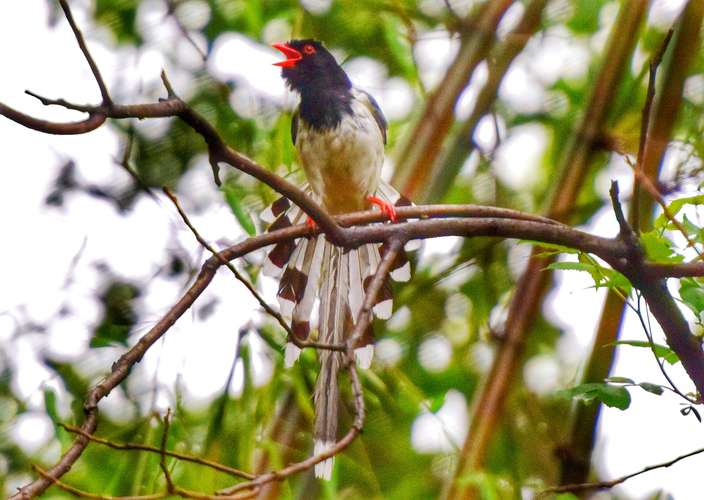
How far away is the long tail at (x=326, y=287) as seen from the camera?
5.83ft

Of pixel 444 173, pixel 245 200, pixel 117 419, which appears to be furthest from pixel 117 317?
pixel 444 173

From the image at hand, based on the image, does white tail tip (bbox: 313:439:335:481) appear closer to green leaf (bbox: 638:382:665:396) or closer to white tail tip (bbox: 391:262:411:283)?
white tail tip (bbox: 391:262:411:283)

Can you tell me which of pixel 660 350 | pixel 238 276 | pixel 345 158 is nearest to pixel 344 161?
pixel 345 158

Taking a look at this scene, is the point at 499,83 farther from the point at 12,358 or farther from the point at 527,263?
the point at 12,358

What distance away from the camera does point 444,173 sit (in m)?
2.35

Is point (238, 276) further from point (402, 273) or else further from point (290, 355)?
point (402, 273)

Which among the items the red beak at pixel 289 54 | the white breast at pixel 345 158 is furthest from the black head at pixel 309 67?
the white breast at pixel 345 158

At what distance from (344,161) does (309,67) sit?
304 millimetres

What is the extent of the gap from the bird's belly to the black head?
0.50 ft

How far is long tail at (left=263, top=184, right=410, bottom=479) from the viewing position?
1.78 metres

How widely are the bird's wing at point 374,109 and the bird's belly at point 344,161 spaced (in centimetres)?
6

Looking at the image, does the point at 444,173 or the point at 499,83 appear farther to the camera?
the point at 499,83

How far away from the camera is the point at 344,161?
2.29m

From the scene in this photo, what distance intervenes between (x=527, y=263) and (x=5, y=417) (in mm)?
1159
